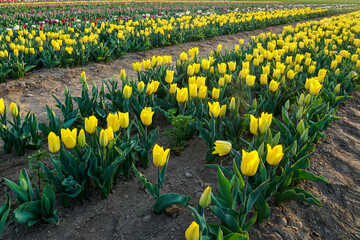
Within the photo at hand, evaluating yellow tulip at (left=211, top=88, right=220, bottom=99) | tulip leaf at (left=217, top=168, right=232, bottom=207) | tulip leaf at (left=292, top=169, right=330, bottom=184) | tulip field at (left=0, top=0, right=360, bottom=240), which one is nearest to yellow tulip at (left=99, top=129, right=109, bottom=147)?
tulip field at (left=0, top=0, right=360, bottom=240)

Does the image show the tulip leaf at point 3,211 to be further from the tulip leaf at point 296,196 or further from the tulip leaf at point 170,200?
the tulip leaf at point 296,196

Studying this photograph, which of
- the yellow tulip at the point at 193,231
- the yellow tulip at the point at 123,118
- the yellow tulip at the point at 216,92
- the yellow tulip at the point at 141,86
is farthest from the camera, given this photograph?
the yellow tulip at the point at 141,86

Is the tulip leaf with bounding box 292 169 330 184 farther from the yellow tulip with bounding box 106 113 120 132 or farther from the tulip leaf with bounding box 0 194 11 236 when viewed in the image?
the tulip leaf with bounding box 0 194 11 236

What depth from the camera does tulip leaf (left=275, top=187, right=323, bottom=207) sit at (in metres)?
2.13

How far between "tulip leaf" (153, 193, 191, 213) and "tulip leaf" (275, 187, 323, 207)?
728 millimetres

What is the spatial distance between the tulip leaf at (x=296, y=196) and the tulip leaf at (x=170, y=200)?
73 cm

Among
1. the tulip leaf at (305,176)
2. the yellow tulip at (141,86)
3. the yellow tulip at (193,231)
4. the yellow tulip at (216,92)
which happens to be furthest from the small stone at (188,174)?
the yellow tulip at (193,231)

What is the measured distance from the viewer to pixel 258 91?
167 inches

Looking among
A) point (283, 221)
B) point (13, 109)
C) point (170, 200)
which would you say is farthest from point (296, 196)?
point (13, 109)

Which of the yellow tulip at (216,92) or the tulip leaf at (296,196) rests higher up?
the yellow tulip at (216,92)

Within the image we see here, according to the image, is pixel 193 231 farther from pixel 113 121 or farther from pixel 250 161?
pixel 113 121

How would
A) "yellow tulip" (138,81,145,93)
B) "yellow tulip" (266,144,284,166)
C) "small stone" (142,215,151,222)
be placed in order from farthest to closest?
"yellow tulip" (138,81,145,93), "small stone" (142,215,151,222), "yellow tulip" (266,144,284,166)

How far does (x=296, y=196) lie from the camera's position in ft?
7.09

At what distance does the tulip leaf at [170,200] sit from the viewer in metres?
2.08
